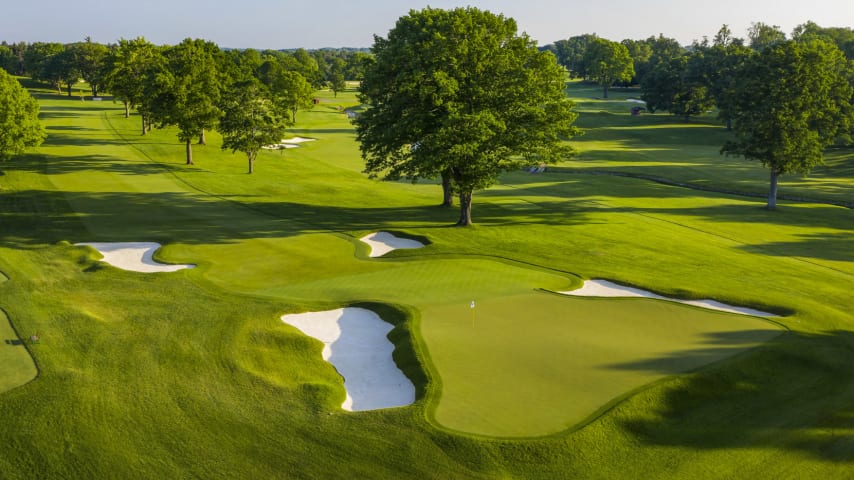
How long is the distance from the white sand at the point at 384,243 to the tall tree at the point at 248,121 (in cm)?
2797

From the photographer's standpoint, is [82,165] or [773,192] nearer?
[773,192]

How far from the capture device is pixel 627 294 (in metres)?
26.2

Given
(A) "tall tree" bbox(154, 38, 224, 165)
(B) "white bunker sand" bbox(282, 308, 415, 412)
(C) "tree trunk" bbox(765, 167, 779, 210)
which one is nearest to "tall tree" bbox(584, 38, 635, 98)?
(C) "tree trunk" bbox(765, 167, 779, 210)

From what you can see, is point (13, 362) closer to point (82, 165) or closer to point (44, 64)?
point (82, 165)

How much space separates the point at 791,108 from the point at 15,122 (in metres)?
63.0

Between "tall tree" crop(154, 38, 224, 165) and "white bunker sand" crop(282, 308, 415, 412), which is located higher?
"tall tree" crop(154, 38, 224, 165)

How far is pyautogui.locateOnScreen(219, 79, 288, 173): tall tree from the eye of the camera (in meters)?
60.2

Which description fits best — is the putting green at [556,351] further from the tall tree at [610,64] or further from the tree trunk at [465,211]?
the tall tree at [610,64]

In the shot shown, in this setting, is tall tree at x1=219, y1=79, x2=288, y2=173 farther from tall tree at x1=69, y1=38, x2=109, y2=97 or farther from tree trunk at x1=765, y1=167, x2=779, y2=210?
tall tree at x1=69, y1=38, x2=109, y2=97

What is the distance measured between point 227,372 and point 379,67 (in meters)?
26.1

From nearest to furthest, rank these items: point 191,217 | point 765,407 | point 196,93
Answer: point 765,407
point 191,217
point 196,93

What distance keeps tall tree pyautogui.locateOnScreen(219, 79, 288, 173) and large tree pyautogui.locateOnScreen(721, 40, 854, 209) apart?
42901mm

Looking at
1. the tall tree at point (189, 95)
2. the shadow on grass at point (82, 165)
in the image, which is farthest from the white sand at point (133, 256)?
the tall tree at point (189, 95)

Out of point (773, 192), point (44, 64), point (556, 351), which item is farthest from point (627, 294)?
point (44, 64)
